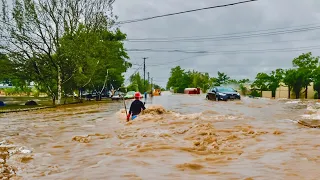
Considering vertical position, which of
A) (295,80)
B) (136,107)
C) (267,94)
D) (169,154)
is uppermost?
(295,80)

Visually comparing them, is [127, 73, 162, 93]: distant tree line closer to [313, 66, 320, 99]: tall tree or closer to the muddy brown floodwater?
[313, 66, 320, 99]: tall tree

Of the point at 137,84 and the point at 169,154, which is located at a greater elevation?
the point at 137,84

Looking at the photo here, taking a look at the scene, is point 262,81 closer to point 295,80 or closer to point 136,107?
point 295,80

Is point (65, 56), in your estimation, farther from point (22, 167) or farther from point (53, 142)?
point (22, 167)

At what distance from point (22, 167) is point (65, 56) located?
27.3 metres

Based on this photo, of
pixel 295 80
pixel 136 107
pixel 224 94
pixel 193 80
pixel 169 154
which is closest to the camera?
pixel 169 154

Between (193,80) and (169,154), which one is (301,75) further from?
(193,80)

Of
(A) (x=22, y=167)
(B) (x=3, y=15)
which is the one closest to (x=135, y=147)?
(A) (x=22, y=167)

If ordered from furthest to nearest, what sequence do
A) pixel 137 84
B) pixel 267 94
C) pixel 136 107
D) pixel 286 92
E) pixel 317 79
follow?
pixel 137 84, pixel 267 94, pixel 286 92, pixel 317 79, pixel 136 107

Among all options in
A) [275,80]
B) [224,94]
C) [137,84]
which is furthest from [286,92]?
[137,84]

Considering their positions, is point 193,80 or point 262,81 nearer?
point 262,81

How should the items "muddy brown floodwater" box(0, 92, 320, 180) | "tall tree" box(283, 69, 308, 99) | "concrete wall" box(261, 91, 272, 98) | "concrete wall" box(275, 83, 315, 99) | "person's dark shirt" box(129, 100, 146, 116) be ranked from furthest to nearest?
"concrete wall" box(261, 91, 272, 98), "concrete wall" box(275, 83, 315, 99), "tall tree" box(283, 69, 308, 99), "person's dark shirt" box(129, 100, 146, 116), "muddy brown floodwater" box(0, 92, 320, 180)

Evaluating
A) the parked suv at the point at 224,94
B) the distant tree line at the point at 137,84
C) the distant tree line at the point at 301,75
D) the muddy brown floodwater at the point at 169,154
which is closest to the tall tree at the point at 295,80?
the distant tree line at the point at 301,75

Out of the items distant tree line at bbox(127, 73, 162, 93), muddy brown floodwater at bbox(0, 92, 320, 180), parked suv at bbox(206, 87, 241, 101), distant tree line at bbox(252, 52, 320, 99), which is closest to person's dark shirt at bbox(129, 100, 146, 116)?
muddy brown floodwater at bbox(0, 92, 320, 180)
